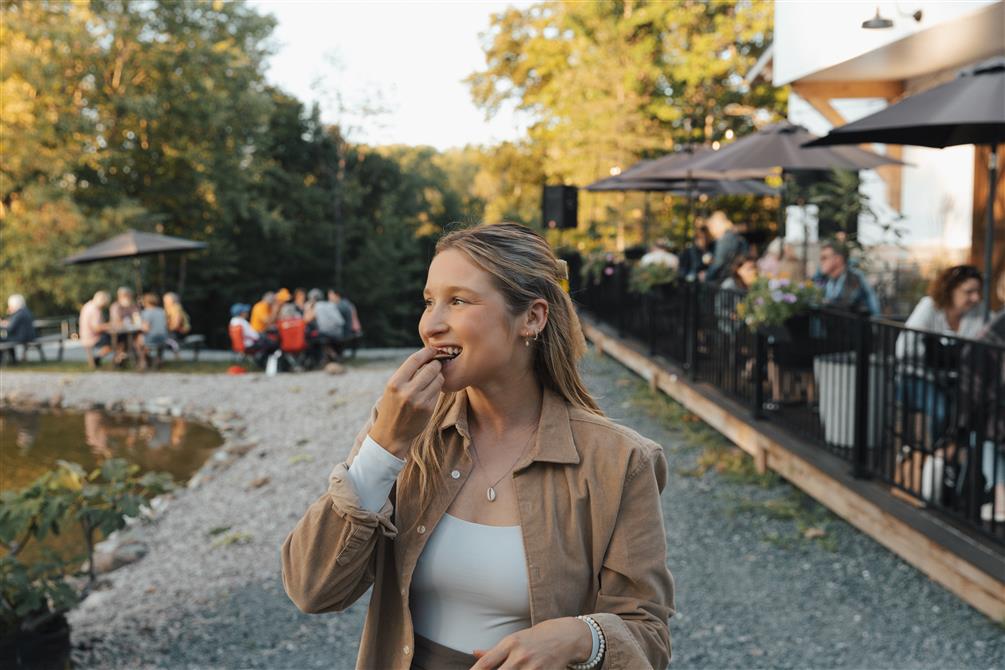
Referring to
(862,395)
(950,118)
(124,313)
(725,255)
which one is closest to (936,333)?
(862,395)

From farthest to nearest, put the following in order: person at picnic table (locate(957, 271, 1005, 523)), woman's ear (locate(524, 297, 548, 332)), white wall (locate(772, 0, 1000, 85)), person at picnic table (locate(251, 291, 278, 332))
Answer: person at picnic table (locate(251, 291, 278, 332))
white wall (locate(772, 0, 1000, 85))
person at picnic table (locate(957, 271, 1005, 523))
woman's ear (locate(524, 297, 548, 332))

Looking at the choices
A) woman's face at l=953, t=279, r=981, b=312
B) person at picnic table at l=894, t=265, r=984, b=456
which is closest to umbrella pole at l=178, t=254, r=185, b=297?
person at picnic table at l=894, t=265, r=984, b=456

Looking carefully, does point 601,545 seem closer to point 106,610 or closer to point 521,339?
point 521,339

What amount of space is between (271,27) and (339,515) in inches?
1415

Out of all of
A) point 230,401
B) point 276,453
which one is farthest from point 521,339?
point 230,401

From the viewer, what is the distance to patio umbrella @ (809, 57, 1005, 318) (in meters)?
5.52

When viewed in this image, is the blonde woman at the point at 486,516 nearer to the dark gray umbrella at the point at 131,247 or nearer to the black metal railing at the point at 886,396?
the black metal railing at the point at 886,396

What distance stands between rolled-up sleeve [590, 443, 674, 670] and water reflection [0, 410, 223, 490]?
9645mm

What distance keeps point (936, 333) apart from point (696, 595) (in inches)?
77.2

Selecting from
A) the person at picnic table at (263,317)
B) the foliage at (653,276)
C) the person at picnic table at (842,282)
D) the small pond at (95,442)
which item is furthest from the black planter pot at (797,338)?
the person at picnic table at (263,317)

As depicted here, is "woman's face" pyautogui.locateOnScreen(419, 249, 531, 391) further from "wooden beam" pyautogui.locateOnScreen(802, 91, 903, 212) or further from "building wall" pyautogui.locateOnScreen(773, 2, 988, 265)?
"wooden beam" pyautogui.locateOnScreen(802, 91, 903, 212)

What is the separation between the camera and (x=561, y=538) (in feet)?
6.26

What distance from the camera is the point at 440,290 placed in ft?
6.44

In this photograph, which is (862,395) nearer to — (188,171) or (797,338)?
(797,338)
